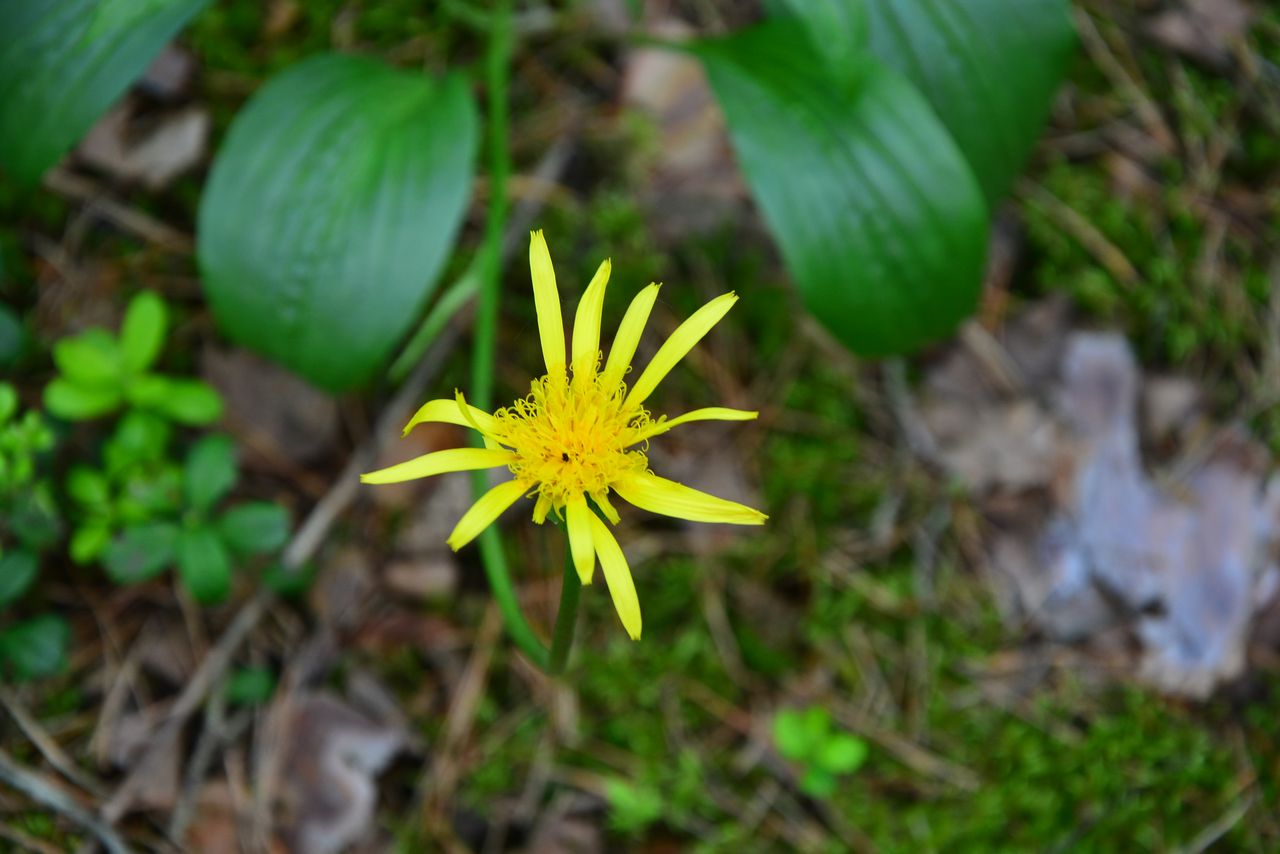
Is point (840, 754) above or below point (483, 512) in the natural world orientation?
below

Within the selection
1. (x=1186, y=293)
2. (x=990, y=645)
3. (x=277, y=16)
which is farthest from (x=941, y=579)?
(x=277, y=16)

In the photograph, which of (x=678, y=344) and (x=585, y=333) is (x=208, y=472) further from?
(x=678, y=344)

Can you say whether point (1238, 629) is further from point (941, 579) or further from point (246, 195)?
point (246, 195)

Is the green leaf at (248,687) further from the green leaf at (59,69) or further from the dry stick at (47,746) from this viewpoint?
the green leaf at (59,69)

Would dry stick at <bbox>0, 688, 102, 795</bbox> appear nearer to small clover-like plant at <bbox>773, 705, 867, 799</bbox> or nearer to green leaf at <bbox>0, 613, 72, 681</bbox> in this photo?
green leaf at <bbox>0, 613, 72, 681</bbox>

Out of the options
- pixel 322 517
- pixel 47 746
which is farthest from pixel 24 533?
pixel 322 517

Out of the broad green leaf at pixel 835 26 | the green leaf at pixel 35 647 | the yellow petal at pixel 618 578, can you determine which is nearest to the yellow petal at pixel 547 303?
the yellow petal at pixel 618 578

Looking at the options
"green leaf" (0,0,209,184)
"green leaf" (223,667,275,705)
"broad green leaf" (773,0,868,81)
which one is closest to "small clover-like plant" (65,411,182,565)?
"green leaf" (223,667,275,705)
